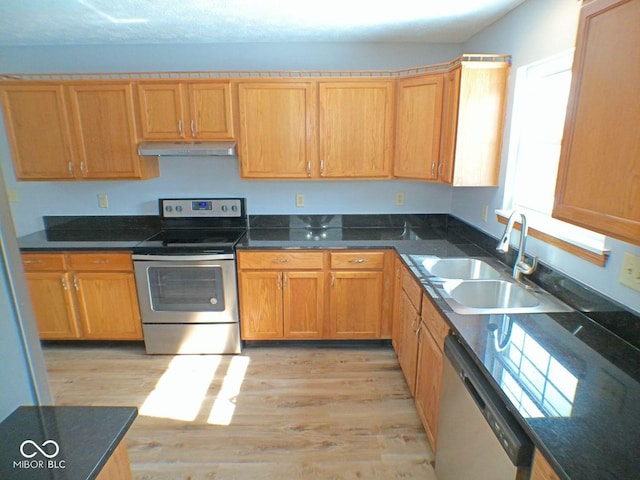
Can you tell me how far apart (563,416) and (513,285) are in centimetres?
98

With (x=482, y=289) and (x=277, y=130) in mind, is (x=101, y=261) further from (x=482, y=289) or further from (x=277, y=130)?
(x=482, y=289)

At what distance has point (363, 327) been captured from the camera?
2.87m

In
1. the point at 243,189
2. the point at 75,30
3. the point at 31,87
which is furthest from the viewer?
the point at 243,189

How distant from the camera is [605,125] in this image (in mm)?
1074

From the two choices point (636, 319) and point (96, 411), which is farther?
point (636, 319)

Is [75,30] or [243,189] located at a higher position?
[75,30]

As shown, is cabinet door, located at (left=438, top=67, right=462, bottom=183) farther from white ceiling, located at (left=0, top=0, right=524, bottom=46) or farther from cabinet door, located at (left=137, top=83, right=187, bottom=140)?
cabinet door, located at (left=137, top=83, right=187, bottom=140)

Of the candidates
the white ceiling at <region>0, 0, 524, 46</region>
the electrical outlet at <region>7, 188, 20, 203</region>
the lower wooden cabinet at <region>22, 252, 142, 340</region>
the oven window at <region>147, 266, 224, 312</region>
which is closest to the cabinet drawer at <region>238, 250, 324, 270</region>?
the oven window at <region>147, 266, 224, 312</region>

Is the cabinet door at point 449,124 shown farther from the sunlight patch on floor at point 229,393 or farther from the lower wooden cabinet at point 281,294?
the sunlight patch on floor at point 229,393

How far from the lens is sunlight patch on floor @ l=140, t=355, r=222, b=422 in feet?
7.44

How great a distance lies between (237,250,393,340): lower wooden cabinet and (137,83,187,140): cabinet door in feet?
3.55

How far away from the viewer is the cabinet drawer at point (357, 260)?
2.71 meters

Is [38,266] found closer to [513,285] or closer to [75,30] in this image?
[75,30]

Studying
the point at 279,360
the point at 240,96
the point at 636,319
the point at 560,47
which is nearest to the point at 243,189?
the point at 240,96
